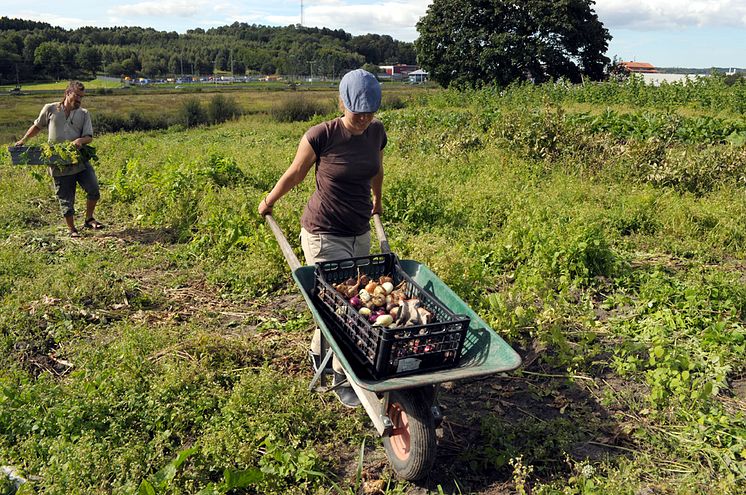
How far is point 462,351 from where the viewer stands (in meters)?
3.39

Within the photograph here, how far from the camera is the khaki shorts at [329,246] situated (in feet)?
12.9

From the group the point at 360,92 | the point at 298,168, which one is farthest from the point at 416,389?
the point at 360,92

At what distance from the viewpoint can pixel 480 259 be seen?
6.10m

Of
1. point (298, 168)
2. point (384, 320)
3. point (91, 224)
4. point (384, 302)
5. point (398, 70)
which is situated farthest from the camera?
point (398, 70)

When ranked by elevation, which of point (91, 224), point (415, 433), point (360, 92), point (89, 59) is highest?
point (89, 59)

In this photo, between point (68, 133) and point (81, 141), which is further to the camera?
point (68, 133)

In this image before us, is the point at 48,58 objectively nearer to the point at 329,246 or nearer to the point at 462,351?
the point at 329,246

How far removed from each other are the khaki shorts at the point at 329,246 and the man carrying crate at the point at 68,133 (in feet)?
16.2

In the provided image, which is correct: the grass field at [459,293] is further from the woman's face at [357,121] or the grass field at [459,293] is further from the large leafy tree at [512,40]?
the large leafy tree at [512,40]

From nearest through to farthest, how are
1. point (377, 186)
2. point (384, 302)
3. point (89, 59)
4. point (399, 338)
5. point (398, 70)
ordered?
point (399, 338), point (384, 302), point (377, 186), point (89, 59), point (398, 70)

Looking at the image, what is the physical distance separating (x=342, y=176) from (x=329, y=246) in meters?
0.52

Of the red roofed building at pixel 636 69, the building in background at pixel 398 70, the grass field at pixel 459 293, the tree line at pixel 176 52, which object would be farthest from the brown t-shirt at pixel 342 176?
the building in background at pixel 398 70

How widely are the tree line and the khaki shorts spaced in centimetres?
6460

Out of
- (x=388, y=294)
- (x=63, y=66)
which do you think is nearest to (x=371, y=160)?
(x=388, y=294)
